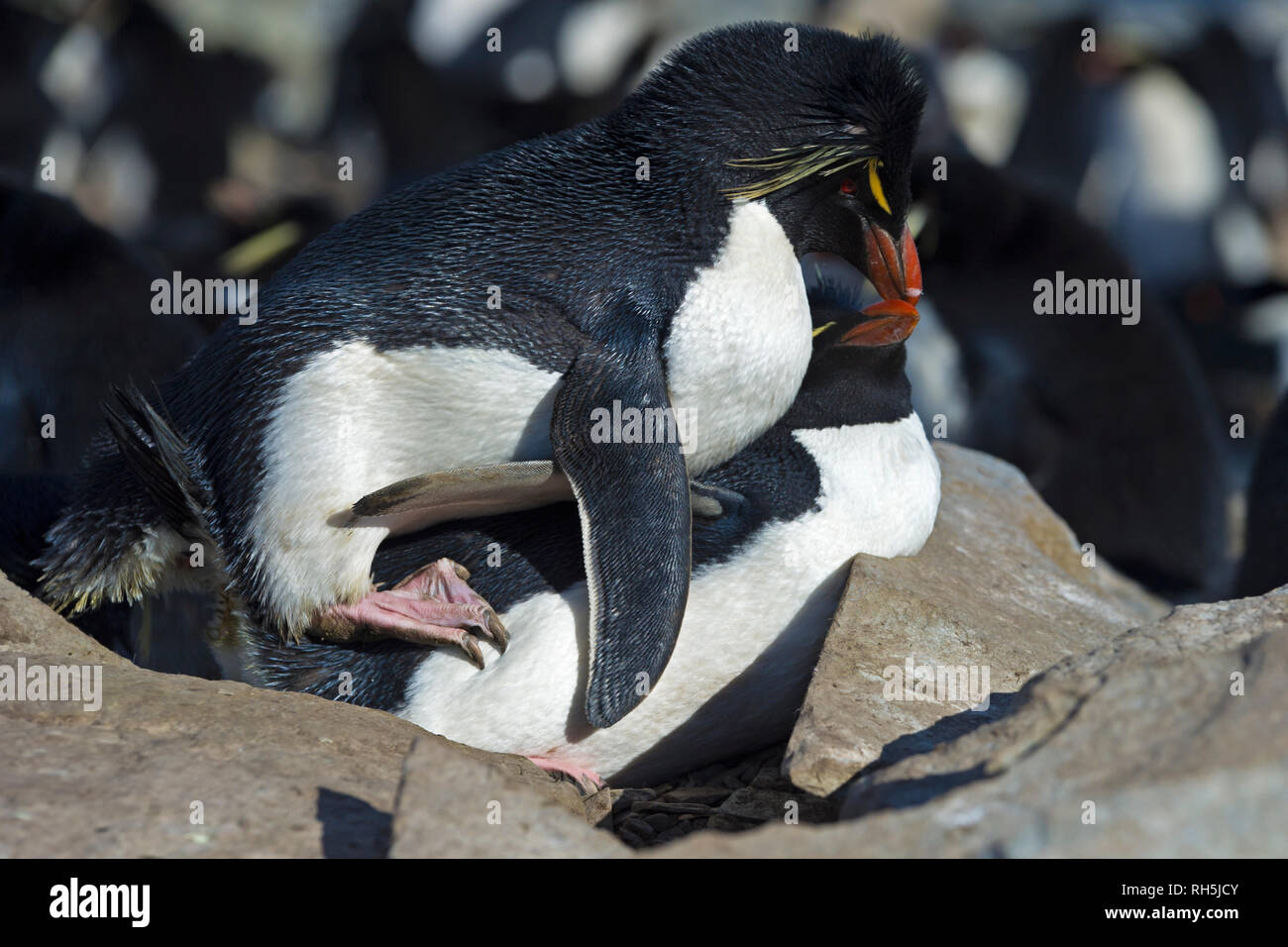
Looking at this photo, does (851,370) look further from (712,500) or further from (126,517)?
(126,517)

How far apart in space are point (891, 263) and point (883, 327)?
20cm

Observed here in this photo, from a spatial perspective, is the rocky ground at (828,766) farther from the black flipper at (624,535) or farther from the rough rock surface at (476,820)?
the black flipper at (624,535)

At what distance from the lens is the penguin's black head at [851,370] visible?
2883 mm

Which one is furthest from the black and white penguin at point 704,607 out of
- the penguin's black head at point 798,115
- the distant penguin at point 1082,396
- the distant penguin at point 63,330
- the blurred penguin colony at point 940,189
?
the distant penguin at point 1082,396

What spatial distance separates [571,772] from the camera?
2553 mm

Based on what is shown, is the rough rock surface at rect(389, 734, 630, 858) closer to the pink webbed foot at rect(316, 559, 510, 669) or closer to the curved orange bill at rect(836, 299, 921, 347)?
the pink webbed foot at rect(316, 559, 510, 669)

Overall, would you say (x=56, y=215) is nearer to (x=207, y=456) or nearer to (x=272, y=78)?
(x=207, y=456)

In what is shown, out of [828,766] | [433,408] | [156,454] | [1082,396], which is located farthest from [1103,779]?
[1082,396]

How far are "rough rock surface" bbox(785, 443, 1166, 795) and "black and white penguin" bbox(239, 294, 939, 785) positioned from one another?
121 mm

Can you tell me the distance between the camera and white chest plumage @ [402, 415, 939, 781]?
8.29 ft

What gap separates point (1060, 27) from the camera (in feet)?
38.3

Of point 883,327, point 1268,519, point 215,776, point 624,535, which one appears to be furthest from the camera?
point 1268,519

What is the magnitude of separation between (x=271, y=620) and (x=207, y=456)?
0.95ft

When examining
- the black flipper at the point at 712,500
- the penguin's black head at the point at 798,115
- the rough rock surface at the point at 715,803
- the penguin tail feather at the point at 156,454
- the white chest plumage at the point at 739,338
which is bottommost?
the rough rock surface at the point at 715,803
